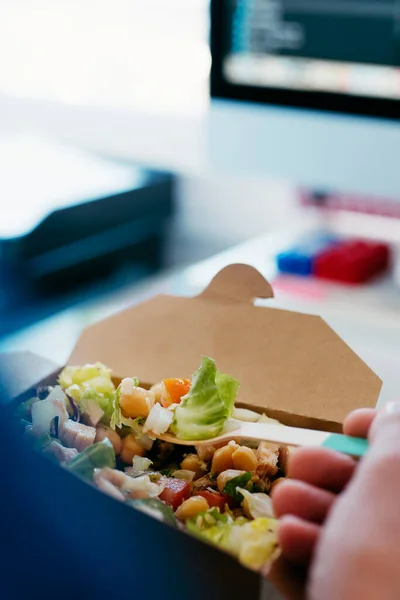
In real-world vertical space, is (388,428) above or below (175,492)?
above

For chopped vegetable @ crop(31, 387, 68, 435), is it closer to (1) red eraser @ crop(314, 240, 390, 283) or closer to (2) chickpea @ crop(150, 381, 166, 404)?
(2) chickpea @ crop(150, 381, 166, 404)

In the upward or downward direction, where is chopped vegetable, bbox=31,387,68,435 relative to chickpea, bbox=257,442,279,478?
upward

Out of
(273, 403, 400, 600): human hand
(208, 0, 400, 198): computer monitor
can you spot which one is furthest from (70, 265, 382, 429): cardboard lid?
(208, 0, 400, 198): computer monitor

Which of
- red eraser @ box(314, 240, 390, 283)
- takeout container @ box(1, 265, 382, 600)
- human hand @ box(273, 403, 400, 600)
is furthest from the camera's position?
red eraser @ box(314, 240, 390, 283)

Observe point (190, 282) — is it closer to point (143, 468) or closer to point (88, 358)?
point (88, 358)

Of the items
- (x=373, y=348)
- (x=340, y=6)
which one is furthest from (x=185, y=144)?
(x=373, y=348)

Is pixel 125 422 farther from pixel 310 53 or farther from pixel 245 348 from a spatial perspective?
pixel 310 53

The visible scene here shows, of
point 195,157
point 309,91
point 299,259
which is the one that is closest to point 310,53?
point 309,91

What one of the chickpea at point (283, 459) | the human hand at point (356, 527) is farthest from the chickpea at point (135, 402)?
the human hand at point (356, 527)
